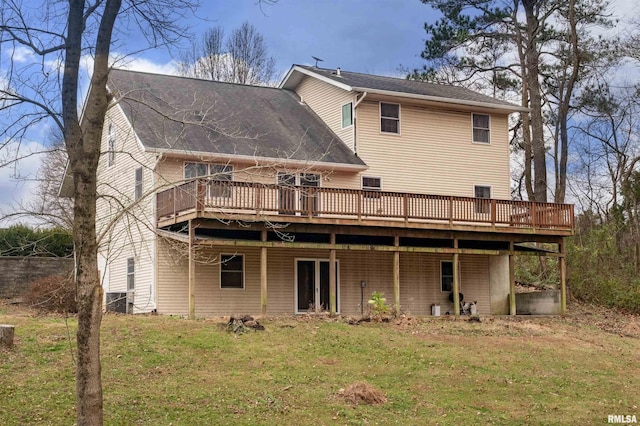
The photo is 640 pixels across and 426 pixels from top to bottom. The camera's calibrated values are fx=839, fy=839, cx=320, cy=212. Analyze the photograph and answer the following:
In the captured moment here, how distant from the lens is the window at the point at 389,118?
28516 millimetres

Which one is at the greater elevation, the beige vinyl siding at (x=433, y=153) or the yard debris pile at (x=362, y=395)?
the beige vinyl siding at (x=433, y=153)

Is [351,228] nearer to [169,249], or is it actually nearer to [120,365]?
[169,249]

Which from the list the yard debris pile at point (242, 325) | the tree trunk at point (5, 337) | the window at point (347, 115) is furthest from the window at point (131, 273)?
the tree trunk at point (5, 337)

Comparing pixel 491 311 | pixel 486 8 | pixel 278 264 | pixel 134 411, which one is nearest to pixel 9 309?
pixel 278 264

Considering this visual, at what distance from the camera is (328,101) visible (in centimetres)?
2967

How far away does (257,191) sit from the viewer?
877 inches

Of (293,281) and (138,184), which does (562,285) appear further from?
(138,184)

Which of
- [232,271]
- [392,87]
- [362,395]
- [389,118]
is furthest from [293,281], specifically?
[362,395]

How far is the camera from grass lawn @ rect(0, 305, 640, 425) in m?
14.0

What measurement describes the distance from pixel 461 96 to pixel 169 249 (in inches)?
499

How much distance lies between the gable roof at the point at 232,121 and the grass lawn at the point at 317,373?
5.82 metres

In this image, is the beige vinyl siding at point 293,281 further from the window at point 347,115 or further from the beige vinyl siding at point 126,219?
the window at point 347,115

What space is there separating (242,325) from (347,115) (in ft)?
35.6

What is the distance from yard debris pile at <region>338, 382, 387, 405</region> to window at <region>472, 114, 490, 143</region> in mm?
16648
